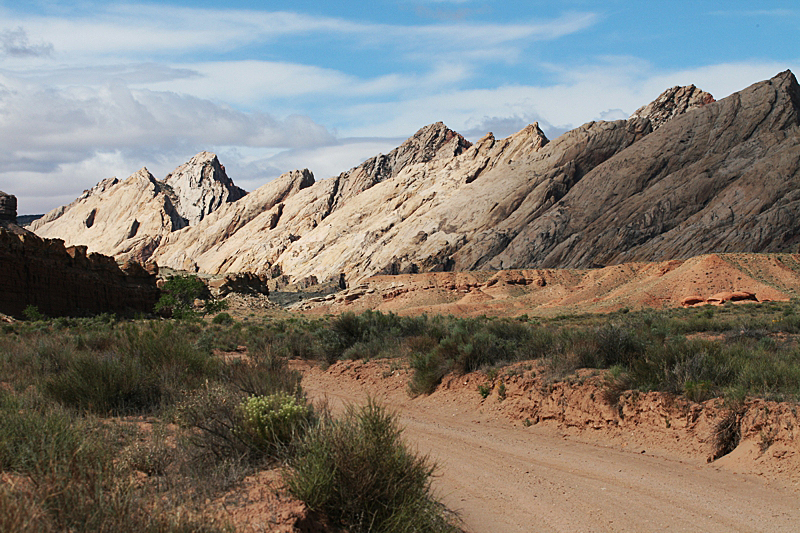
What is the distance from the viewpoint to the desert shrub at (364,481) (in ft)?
16.2

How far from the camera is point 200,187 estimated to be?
154 m

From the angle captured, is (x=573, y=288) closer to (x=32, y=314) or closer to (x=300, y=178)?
(x=32, y=314)

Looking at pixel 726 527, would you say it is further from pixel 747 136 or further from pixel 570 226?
pixel 747 136

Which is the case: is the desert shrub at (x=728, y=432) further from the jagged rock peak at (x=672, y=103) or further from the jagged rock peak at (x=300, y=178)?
the jagged rock peak at (x=300, y=178)

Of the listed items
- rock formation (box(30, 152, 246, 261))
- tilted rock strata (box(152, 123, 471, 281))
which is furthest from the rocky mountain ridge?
rock formation (box(30, 152, 246, 261))

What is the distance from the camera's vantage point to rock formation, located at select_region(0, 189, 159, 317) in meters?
37.2

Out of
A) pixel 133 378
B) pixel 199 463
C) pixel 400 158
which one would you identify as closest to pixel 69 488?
pixel 199 463

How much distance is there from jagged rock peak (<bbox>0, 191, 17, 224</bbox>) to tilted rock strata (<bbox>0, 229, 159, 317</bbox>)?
15057 millimetres

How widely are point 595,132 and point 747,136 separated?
20845 millimetres

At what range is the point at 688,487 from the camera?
7473 mm

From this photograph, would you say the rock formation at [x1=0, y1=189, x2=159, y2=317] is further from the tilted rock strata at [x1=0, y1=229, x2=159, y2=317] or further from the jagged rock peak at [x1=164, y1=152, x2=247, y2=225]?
the jagged rock peak at [x1=164, y1=152, x2=247, y2=225]

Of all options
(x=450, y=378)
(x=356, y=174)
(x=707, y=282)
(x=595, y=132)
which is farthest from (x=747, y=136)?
(x=450, y=378)

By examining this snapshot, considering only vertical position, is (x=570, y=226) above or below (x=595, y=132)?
below

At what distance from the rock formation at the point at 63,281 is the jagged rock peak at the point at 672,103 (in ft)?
263
